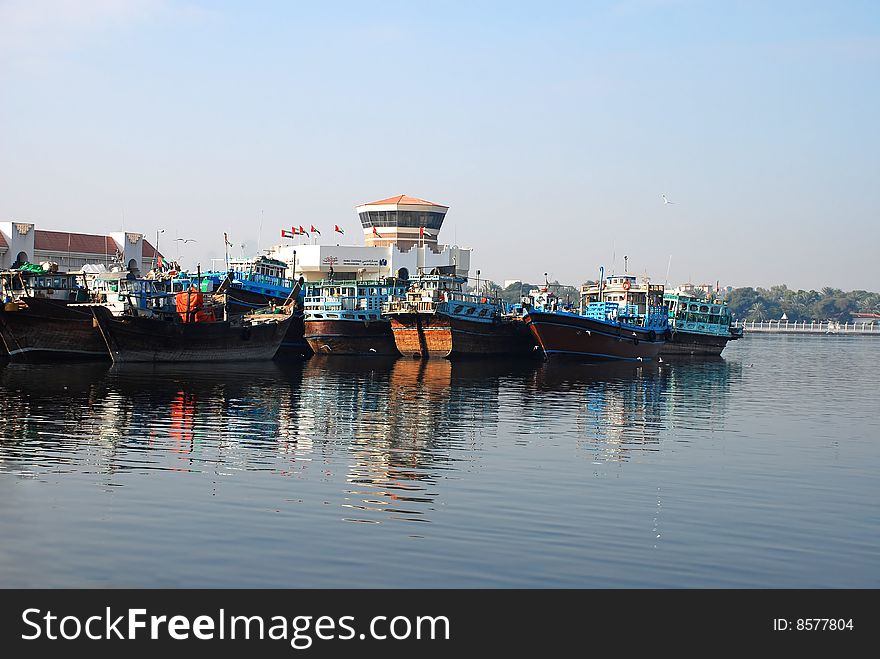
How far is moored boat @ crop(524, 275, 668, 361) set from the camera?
8738 cm

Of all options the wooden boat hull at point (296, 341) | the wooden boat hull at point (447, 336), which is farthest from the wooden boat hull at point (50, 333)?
the wooden boat hull at point (447, 336)

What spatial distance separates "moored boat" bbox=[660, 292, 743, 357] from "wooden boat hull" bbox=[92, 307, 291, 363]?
1917 inches

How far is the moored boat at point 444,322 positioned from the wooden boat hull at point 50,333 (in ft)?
83.5

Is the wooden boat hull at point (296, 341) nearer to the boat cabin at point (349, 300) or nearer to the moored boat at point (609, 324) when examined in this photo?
the boat cabin at point (349, 300)

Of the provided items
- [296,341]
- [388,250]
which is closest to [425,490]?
[296,341]

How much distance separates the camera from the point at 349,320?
91.2 metres

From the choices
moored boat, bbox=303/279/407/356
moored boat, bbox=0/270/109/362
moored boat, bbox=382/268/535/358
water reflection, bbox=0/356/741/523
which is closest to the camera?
water reflection, bbox=0/356/741/523

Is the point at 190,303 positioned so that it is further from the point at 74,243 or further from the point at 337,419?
the point at 74,243

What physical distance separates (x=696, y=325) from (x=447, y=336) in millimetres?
36009

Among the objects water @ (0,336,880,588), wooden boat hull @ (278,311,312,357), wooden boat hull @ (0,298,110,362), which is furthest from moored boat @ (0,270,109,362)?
wooden boat hull @ (278,311,312,357)

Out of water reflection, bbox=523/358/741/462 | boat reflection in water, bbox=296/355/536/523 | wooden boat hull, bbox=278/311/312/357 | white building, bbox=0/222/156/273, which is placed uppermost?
white building, bbox=0/222/156/273

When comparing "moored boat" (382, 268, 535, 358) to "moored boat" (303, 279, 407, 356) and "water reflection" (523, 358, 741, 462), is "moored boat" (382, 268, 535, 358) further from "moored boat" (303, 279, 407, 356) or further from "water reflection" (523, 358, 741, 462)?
"water reflection" (523, 358, 741, 462)

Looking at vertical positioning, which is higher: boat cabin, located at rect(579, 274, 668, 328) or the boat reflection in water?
boat cabin, located at rect(579, 274, 668, 328)
